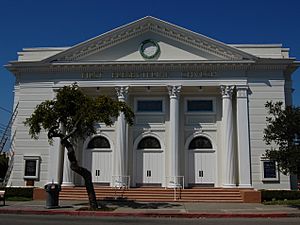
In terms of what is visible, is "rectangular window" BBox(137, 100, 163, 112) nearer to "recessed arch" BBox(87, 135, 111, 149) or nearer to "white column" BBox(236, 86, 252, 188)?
"recessed arch" BBox(87, 135, 111, 149)

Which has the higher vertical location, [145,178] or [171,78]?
[171,78]

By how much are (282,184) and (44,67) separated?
61.8 feet

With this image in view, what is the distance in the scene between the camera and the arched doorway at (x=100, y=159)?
27406 millimetres

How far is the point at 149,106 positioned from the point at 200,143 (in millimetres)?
4744

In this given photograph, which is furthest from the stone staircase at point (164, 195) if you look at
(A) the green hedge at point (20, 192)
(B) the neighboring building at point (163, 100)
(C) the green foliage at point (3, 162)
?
(C) the green foliage at point (3, 162)

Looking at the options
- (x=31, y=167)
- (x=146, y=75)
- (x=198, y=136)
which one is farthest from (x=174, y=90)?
(x=31, y=167)

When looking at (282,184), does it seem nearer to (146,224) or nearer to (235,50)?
(235,50)

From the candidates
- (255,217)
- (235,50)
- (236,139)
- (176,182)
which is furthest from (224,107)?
(255,217)

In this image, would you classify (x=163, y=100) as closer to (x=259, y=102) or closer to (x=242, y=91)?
(x=242, y=91)

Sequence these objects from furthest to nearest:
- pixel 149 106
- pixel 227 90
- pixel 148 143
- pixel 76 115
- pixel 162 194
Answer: pixel 149 106, pixel 148 143, pixel 227 90, pixel 162 194, pixel 76 115

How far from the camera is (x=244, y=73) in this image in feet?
87.6

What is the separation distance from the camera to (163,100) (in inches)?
1112

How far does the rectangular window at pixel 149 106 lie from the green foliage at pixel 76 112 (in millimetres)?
9426

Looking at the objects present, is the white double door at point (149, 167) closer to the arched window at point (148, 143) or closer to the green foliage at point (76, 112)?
the arched window at point (148, 143)
